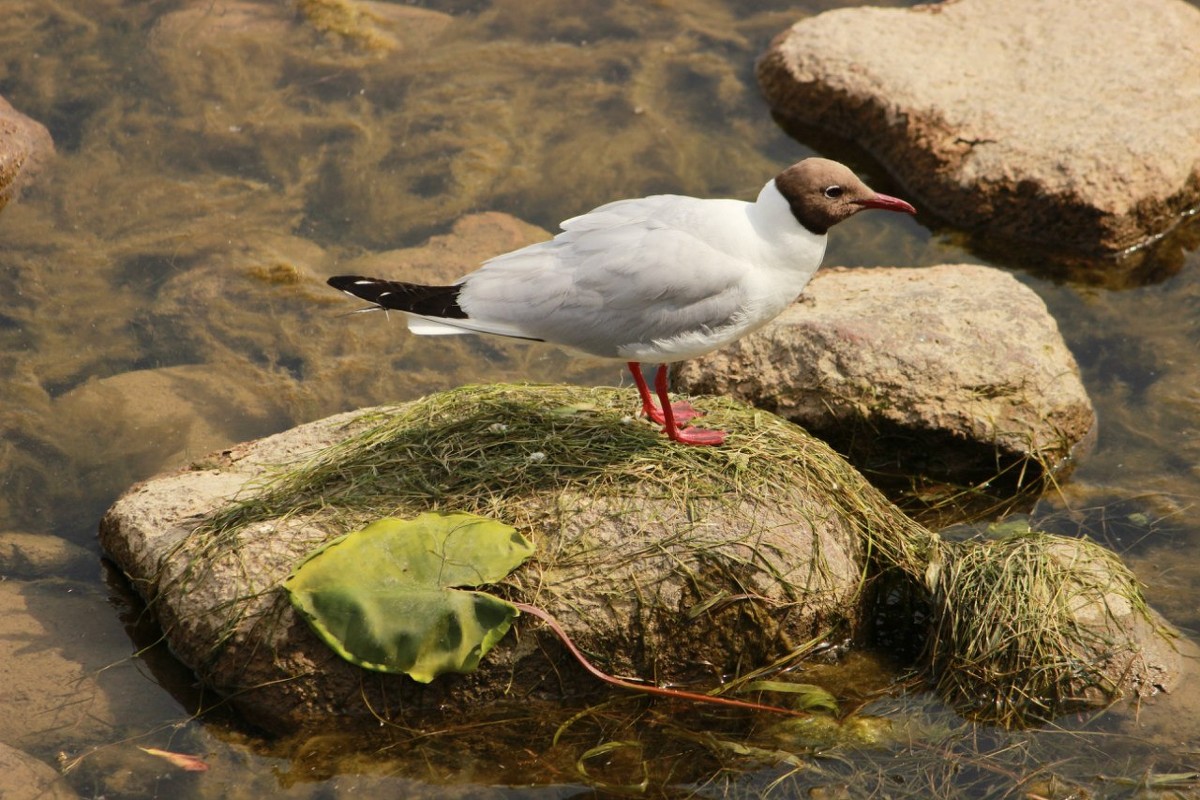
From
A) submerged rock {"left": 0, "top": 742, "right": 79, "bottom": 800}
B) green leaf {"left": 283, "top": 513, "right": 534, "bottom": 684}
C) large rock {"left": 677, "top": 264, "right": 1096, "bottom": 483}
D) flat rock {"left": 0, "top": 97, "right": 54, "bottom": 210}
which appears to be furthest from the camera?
flat rock {"left": 0, "top": 97, "right": 54, "bottom": 210}

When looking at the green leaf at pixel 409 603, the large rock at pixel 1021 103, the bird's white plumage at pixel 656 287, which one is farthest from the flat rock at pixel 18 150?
the large rock at pixel 1021 103

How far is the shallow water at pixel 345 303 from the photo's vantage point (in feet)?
14.5

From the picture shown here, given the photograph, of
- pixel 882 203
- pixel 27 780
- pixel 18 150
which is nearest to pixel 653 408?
pixel 882 203

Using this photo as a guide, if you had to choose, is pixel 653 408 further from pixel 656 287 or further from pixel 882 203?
pixel 882 203

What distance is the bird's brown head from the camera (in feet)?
15.5

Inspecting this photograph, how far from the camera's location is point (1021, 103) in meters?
7.87

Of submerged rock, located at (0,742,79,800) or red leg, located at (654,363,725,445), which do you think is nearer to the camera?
submerged rock, located at (0,742,79,800)

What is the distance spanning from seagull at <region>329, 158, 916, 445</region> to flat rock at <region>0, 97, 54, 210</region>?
3.99 m

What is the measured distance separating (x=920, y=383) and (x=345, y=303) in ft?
10.7

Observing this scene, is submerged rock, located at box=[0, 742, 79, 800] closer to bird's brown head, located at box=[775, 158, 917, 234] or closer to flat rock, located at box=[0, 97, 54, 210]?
bird's brown head, located at box=[775, 158, 917, 234]

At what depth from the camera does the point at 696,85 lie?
29.2 feet

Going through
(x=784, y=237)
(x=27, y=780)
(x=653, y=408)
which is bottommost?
(x=27, y=780)

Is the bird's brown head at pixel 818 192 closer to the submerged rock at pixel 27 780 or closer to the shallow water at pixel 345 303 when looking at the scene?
the shallow water at pixel 345 303

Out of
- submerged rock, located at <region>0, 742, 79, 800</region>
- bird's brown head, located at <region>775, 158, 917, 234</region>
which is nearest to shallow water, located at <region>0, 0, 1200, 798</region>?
submerged rock, located at <region>0, 742, 79, 800</region>
